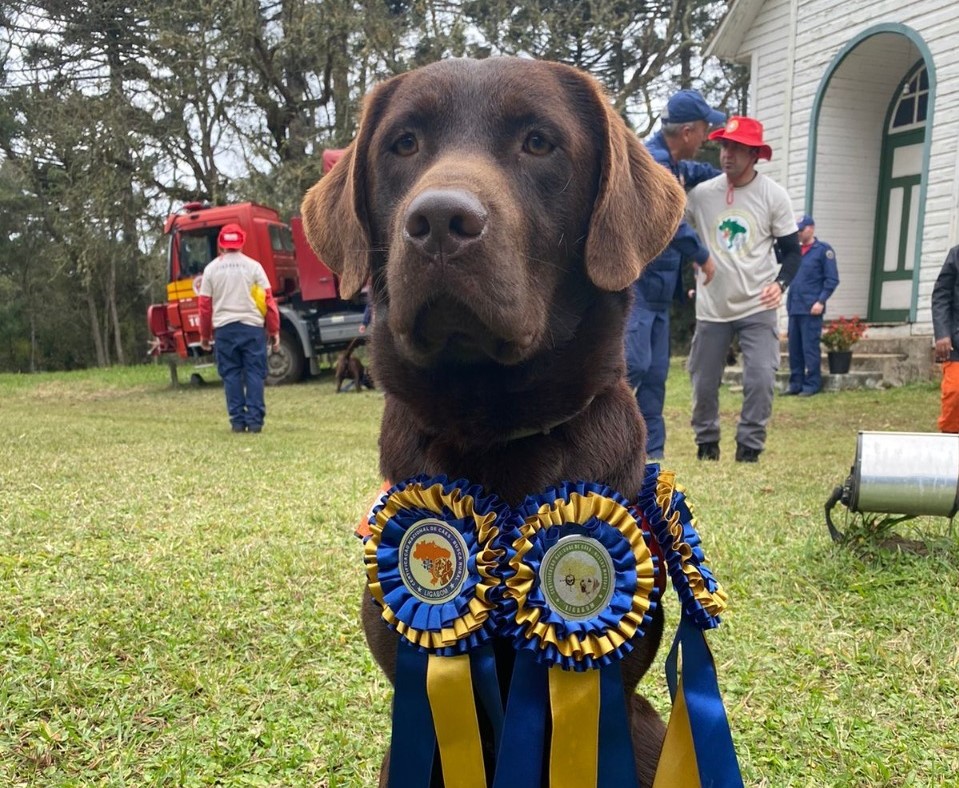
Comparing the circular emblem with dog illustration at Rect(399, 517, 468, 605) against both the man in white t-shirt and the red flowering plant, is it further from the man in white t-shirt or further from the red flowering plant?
the red flowering plant

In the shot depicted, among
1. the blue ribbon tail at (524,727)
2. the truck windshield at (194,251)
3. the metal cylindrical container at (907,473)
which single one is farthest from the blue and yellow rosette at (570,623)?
the truck windshield at (194,251)

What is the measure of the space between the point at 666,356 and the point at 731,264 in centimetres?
76

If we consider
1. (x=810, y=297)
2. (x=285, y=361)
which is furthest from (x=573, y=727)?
(x=285, y=361)

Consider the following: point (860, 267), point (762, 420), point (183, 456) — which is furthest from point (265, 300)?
point (860, 267)

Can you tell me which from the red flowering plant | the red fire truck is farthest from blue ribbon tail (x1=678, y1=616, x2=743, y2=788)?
the red fire truck

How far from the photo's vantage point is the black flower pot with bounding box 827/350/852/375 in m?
9.98

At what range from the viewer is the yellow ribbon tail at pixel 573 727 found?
1.35 meters

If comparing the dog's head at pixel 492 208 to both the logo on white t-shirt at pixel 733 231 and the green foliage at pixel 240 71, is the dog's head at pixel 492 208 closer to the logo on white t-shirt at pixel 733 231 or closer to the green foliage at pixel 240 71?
the logo on white t-shirt at pixel 733 231

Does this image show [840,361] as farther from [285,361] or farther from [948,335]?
[285,361]

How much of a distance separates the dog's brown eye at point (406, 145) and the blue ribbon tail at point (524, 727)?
1.08m

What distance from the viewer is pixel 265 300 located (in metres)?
7.45

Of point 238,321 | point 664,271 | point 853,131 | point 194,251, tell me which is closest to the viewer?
point 664,271

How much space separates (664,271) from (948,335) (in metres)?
2.18

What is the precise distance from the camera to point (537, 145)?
1585mm
